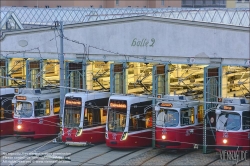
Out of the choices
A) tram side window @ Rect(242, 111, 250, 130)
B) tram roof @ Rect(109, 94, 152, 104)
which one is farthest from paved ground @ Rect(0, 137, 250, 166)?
tram roof @ Rect(109, 94, 152, 104)

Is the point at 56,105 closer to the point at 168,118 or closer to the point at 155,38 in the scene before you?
the point at 155,38

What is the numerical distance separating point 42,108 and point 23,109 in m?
1.06

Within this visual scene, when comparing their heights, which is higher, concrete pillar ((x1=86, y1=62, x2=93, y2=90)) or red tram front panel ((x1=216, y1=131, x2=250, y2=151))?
A: concrete pillar ((x1=86, y1=62, x2=93, y2=90))

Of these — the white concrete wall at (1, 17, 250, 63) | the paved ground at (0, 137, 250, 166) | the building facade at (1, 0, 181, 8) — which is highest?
the building facade at (1, 0, 181, 8)

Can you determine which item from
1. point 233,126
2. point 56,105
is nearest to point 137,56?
point 56,105

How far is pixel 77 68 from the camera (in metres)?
40.7

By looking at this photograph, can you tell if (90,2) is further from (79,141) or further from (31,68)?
(79,141)

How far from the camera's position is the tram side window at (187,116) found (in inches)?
1368

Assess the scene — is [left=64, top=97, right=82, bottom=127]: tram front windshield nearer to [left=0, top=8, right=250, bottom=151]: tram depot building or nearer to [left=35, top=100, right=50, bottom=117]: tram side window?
[left=0, top=8, right=250, bottom=151]: tram depot building

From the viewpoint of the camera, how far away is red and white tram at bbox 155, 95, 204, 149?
34469 millimetres

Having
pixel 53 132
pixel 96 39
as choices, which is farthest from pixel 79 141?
pixel 96 39

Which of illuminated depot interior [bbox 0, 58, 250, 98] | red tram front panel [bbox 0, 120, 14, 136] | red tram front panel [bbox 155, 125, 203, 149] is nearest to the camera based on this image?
red tram front panel [bbox 155, 125, 203, 149]

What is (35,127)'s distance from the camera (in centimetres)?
3894

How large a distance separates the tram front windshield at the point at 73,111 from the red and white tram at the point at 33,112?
263 centimetres
